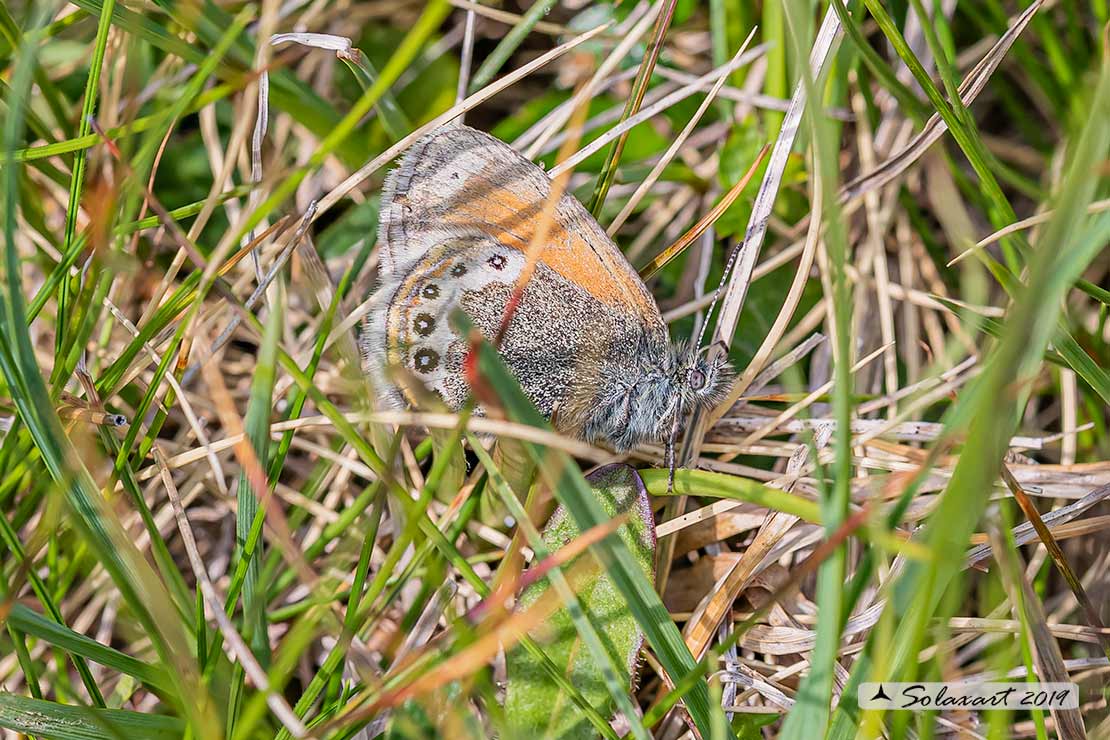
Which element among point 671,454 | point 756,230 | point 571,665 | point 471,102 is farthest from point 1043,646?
point 471,102

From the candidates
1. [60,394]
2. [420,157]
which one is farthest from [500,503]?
[60,394]

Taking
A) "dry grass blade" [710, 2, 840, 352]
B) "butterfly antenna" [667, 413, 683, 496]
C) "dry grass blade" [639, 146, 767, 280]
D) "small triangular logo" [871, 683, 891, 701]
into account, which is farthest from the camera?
"dry grass blade" [639, 146, 767, 280]

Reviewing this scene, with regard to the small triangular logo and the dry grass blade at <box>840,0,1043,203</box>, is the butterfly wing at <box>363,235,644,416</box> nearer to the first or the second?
the dry grass blade at <box>840,0,1043,203</box>

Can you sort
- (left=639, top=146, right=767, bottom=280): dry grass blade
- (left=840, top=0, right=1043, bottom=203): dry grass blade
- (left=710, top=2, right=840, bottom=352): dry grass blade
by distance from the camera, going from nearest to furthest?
(left=840, top=0, right=1043, bottom=203): dry grass blade
(left=710, top=2, right=840, bottom=352): dry grass blade
(left=639, top=146, right=767, bottom=280): dry grass blade

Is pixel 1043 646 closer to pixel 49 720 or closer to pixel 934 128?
pixel 934 128

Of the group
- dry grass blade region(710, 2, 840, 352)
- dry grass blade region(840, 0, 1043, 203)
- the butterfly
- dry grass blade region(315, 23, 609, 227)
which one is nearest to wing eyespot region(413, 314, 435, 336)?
the butterfly

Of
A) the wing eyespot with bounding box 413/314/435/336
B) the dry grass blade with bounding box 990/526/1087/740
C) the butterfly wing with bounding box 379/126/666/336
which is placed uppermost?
the butterfly wing with bounding box 379/126/666/336

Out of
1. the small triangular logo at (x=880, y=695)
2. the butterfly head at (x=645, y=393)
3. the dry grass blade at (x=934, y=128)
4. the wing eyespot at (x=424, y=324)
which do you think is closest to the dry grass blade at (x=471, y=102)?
the wing eyespot at (x=424, y=324)
